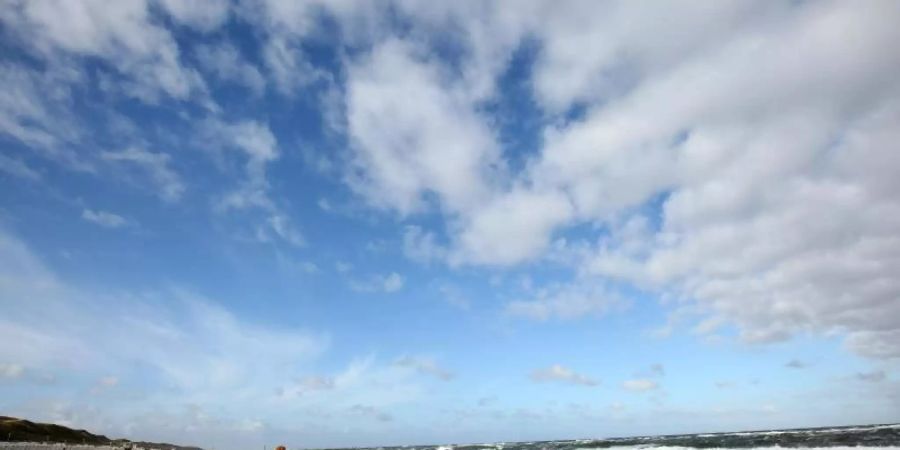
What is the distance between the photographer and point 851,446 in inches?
2148

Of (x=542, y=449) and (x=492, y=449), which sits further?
(x=492, y=449)

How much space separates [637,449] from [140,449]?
74.9 meters

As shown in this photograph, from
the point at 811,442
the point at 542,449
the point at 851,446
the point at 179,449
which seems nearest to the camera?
the point at 851,446

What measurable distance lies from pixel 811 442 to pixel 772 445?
148 inches

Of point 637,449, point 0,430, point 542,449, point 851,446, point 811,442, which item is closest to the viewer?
point 851,446

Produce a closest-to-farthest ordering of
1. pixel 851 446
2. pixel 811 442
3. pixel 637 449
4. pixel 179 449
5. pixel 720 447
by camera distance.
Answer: pixel 851 446 → pixel 811 442 → pixel 720 447 → pixel 637 449 → pixel 179 449

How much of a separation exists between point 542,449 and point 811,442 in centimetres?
3626

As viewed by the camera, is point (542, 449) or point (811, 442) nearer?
point (811, 442)

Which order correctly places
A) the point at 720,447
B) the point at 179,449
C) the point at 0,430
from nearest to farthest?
the point at 720,447, the point at 0,430, the point at 179,449

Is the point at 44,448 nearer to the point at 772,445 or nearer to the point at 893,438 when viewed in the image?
the point at 772,445

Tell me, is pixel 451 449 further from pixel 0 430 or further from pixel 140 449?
pixel 0 430

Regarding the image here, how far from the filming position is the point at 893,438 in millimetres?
55781

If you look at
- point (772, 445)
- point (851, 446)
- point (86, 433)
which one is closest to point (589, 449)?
point (772, 445)

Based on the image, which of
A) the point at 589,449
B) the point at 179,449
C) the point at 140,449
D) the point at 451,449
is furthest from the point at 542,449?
the point at 179,449
